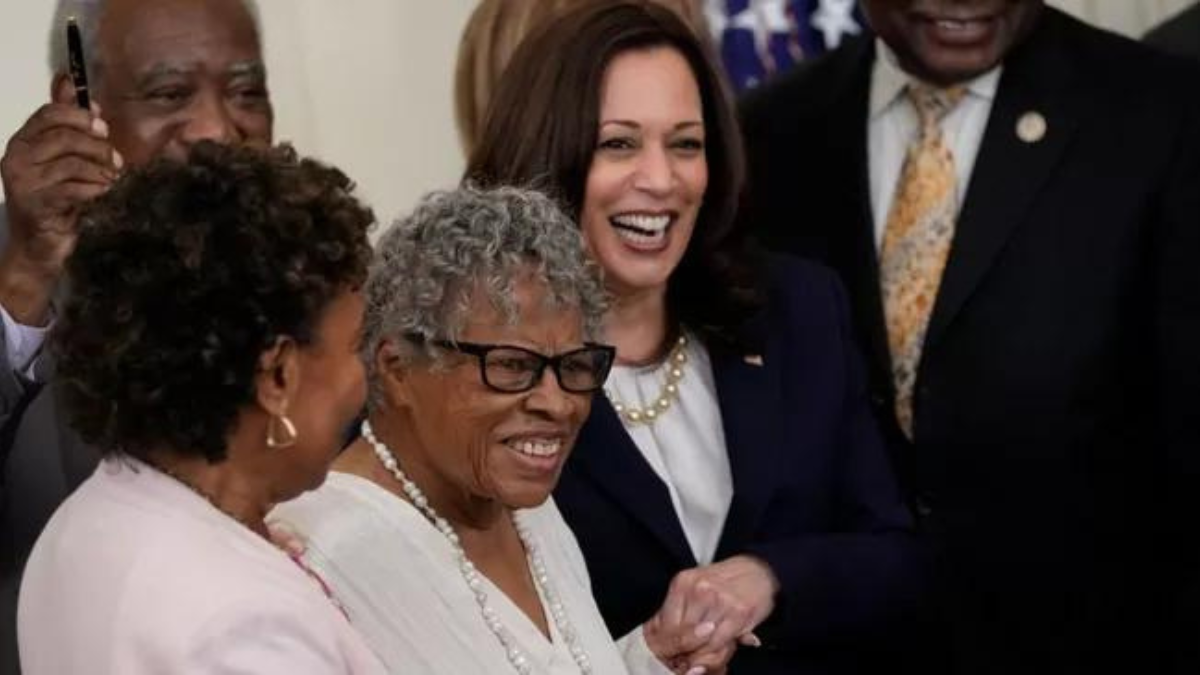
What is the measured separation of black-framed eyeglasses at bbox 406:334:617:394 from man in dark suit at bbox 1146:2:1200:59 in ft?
7.36

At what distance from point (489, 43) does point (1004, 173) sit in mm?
834

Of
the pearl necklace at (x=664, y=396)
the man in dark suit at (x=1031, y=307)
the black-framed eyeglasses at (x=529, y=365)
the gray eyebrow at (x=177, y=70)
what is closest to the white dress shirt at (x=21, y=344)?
the black-framed eyeglasses at (x=529, y=365)

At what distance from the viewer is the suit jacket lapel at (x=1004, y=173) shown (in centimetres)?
372

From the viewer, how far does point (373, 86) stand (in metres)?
4.65

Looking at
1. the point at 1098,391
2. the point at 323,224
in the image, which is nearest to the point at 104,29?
the point at 323,224

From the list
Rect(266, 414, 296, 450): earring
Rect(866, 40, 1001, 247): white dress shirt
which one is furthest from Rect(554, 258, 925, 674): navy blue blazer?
Rect(266, 414, 296, 450): earring

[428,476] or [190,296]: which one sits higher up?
[190,296]

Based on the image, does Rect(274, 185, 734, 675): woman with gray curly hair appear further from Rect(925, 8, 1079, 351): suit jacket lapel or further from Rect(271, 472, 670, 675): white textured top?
Rect(925, 8, 1079, 351): suit jacket lapel

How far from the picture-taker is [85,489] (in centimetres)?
212

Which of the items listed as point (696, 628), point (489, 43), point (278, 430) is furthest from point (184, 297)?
point (489, 43)

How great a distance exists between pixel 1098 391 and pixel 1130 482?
18cm

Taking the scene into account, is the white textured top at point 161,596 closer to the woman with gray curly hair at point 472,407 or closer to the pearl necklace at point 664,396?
the woman with gray curly hair at point 472,407

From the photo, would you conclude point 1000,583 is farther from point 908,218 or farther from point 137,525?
point 137,525

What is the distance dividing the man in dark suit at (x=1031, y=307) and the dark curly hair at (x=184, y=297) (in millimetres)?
1757
